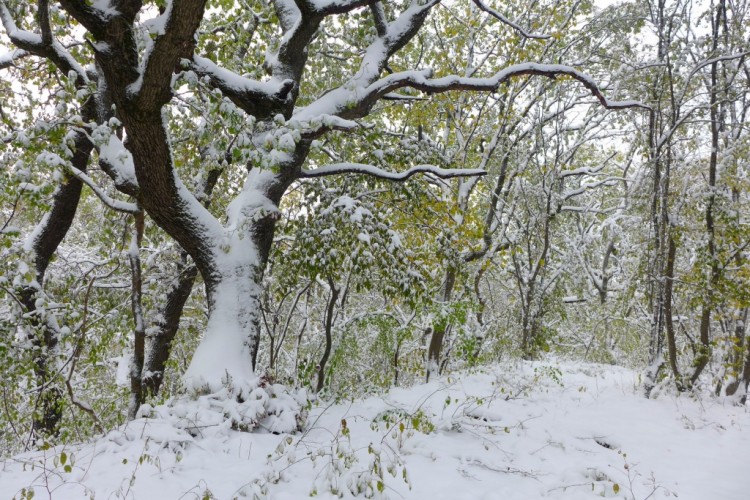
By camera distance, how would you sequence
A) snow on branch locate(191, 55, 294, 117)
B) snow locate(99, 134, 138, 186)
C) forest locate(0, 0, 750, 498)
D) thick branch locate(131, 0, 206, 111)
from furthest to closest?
1. snow on branch locate(191, 55, 294, 117)
2. snow locate(99, 134, 138, 186)
3. forest locate(0, 0, 750, 498)
4. thick branch locate(131, 0, 206, 111)

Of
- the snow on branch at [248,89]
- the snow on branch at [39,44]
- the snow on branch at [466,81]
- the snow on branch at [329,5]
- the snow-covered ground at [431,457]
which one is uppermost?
the snow on branch at [329,5]

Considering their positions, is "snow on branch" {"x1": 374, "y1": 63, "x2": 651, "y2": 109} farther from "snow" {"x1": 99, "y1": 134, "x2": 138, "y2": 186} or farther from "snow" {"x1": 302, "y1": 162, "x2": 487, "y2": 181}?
"snow" {"x1": 99, "y1": 134, "x2": 138, "y2": 186}

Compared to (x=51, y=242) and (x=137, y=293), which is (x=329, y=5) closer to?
(x=137, y=293)

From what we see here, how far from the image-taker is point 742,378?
20.8 feet

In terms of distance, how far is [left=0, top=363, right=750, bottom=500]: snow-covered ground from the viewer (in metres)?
3.12

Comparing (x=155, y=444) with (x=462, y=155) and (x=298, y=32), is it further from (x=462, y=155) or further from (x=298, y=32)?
(x=462, y=155)

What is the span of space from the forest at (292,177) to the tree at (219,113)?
Answer: 24 millimetres

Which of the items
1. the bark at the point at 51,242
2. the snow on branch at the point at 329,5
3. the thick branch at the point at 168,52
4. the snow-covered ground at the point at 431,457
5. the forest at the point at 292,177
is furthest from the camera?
the bark at the point at 51,242

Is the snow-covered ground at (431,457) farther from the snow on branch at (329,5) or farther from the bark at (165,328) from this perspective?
the snow on branch at (329,5)

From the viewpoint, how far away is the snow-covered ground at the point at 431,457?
10.2 ft

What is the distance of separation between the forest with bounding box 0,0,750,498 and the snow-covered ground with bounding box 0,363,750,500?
0.47 metres

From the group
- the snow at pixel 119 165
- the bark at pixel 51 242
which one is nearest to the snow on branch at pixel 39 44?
the snow at pixel 119 165

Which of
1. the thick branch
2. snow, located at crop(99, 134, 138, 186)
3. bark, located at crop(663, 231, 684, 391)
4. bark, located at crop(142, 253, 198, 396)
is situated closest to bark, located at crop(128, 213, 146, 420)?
snow, located at crop(99, 134, 138, 186)

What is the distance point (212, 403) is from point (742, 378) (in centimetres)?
730
